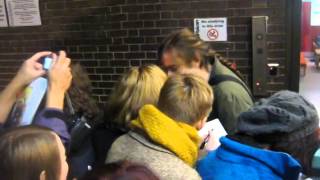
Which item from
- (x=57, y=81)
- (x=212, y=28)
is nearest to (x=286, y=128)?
(x=57, y=81)

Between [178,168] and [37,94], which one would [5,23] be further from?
[178,168]

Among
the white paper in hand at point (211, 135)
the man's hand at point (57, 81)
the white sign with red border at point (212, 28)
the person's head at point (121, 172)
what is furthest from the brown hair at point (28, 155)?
the white sign with red border at point (212, 28)

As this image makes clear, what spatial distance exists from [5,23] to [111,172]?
4.00m

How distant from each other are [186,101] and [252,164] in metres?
0.45

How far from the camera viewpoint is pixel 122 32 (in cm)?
439

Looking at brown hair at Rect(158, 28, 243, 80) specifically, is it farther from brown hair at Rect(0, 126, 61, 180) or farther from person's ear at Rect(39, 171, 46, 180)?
person's ear at Rect(39, 171, 46, 180)

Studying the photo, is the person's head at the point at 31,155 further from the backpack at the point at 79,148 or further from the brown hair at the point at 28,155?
the backpack at the point at 79,148

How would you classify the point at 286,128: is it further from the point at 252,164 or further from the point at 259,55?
the point at 259,55

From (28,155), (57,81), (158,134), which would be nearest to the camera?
(28,155)

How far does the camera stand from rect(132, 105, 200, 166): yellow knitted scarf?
1.86 m

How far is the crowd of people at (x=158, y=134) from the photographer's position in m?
1.60

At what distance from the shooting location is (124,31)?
4.38 m

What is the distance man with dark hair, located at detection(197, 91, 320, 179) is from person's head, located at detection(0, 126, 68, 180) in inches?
25.1

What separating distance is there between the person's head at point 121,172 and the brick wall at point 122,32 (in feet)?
9.27
